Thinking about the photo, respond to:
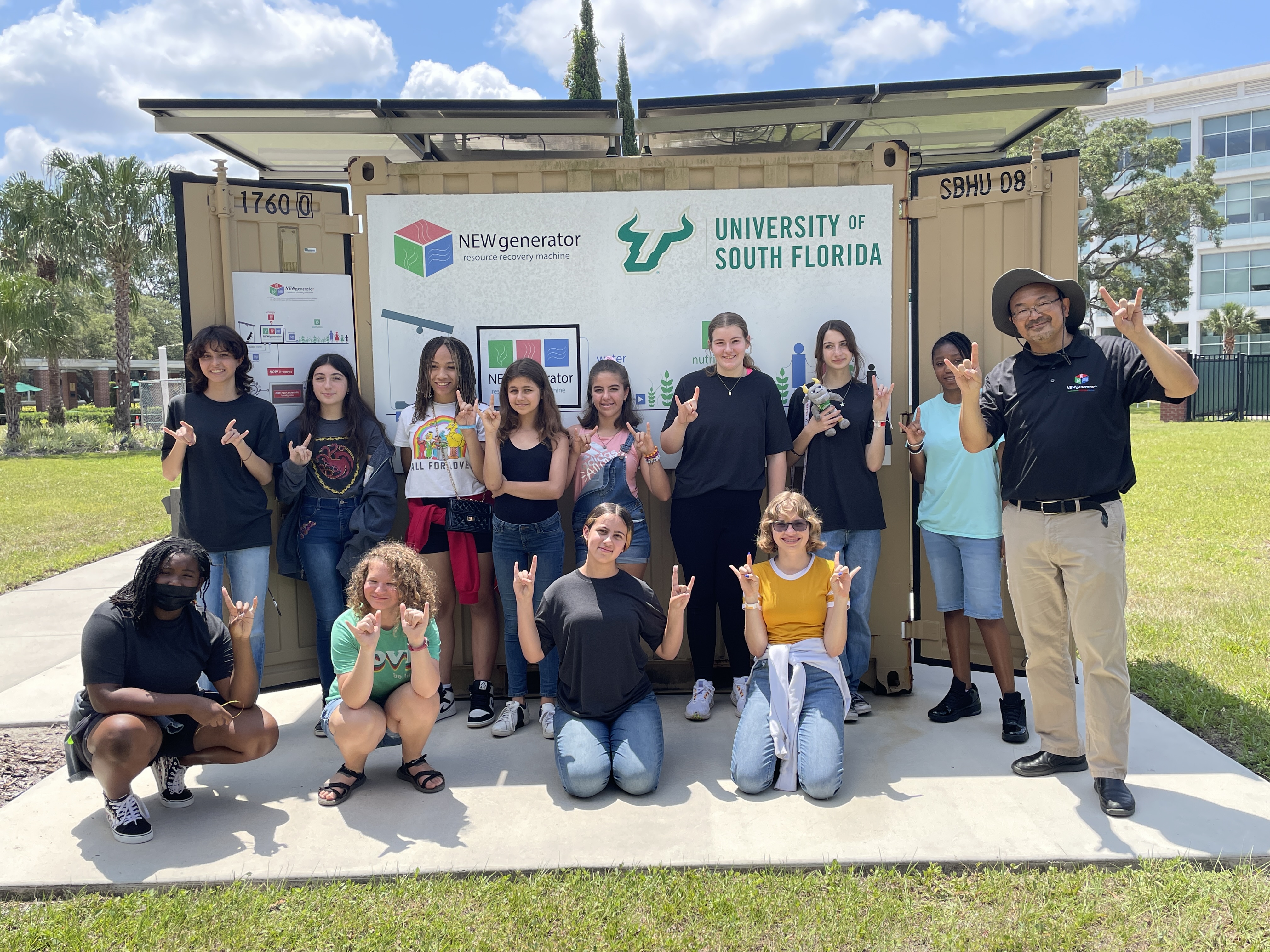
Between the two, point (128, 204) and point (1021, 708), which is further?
point (128, 204)

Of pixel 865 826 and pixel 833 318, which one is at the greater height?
pixel 833 318

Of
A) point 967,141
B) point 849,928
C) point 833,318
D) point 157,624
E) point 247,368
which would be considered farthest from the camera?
point 967,141

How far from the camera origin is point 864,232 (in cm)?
467

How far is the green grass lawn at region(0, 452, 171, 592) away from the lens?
28.7 feet

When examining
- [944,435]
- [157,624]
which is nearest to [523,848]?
[157,624]

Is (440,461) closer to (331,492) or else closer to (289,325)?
(331,492)

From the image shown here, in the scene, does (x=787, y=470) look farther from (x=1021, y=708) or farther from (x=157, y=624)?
(x=157, y=624)

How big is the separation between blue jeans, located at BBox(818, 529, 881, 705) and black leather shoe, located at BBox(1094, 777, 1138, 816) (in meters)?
1.26

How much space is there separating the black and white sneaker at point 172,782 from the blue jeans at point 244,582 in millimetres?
660

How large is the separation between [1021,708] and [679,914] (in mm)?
2159

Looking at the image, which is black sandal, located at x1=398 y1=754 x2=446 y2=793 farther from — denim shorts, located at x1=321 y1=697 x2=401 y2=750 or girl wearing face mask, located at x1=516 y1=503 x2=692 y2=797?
girl wearing face mask, located at x1=516 y1=503 x2=692 y2=797

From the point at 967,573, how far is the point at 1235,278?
170 ft

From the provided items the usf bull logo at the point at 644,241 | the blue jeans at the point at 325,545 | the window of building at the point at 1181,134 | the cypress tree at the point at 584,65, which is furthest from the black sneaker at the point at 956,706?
the window of building at the point at 1181,134

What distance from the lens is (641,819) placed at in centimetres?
332
